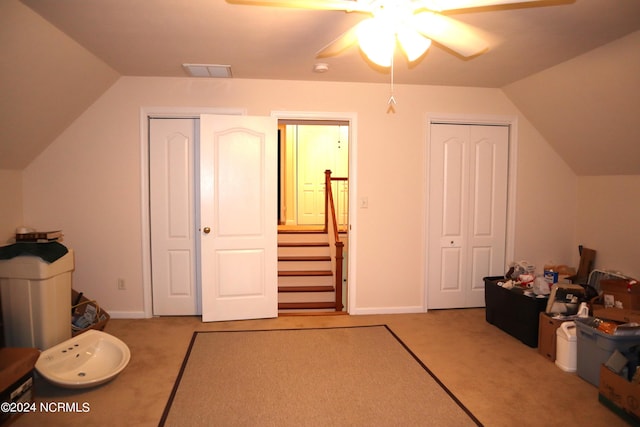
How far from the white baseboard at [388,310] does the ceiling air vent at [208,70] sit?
2.74 m

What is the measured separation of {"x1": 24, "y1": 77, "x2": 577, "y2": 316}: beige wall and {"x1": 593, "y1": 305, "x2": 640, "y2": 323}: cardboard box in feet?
4.74

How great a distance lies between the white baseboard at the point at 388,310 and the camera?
393 cm

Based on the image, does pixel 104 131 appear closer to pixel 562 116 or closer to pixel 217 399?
pixel 217 399

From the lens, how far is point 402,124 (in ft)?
12.8

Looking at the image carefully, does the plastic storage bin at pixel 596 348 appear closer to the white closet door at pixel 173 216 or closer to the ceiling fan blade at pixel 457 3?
the ceiling fan blade at pixel 457 3

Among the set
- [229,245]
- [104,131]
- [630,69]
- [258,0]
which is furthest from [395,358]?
[104,131]

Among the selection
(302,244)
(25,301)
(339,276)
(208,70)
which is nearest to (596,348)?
(339,276)

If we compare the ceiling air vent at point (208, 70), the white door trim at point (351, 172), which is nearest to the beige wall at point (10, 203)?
the ceiling air vent at point (208, 70)

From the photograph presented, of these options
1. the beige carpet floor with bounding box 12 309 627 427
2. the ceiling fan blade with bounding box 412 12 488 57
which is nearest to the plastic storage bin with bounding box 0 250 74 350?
the beige carpet floor with bounding box 12 309 627 427

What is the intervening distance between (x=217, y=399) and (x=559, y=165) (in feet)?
13.8

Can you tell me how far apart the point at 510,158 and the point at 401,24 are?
9.78 ft

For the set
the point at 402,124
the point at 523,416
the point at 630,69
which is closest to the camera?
the point at 523,416

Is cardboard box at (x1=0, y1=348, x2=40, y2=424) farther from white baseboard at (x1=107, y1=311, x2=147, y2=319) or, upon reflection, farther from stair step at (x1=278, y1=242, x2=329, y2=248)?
stair step at (x1=278, y1=242, x2=329, y2=248)

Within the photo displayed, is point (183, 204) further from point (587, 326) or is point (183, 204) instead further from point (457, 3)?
point (587, 326)
